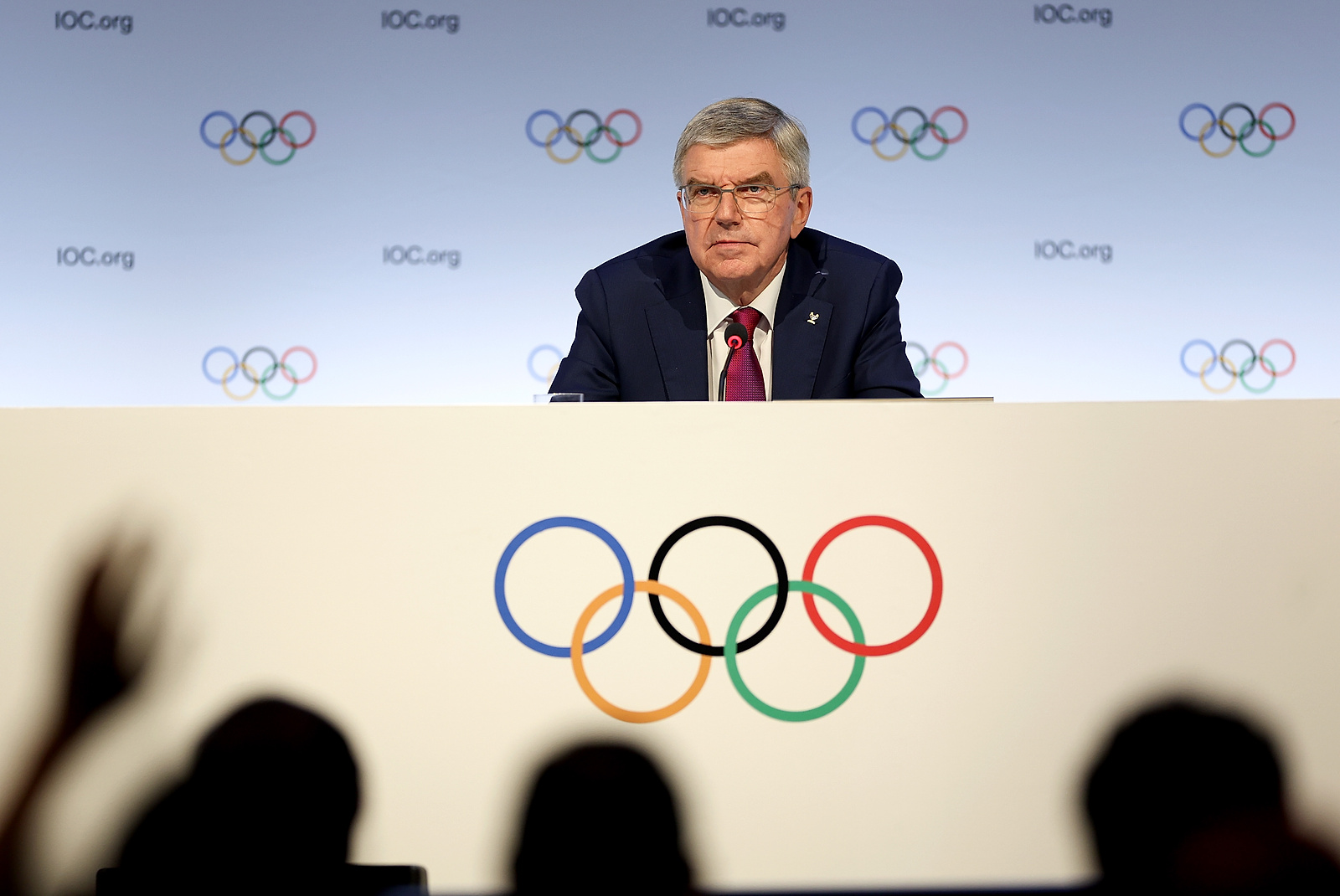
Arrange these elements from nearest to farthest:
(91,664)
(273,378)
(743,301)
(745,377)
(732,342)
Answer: (91,664)
(732,342)
(745,377)
(743,301)
(273,378)

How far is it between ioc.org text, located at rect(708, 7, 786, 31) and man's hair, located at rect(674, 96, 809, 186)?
1303 mm

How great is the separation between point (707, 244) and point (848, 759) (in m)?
0.98

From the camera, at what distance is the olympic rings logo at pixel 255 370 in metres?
2.63

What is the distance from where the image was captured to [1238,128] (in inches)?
107

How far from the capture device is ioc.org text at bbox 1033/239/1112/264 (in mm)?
2697

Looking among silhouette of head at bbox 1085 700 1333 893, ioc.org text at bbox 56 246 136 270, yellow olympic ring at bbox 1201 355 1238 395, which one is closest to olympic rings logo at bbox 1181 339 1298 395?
yellow olympic ring at bbox 1201 355 1238 395

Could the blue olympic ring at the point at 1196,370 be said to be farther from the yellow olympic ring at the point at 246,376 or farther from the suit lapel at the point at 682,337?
the yellow olympic ring at the point at 246,376

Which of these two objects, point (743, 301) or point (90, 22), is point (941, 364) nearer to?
point (743, 301)

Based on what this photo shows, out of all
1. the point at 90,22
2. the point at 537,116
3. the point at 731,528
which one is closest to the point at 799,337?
the point at 731,528

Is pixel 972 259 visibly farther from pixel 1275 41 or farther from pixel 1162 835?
pixel 1162 835

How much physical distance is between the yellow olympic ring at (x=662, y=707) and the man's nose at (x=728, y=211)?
0.87m

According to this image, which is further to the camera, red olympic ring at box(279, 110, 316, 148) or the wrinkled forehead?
red olympic ring at box(279, 110, 316, 148)

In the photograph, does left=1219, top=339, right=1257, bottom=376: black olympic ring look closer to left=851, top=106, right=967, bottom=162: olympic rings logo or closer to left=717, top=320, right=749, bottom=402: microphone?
left=851, top=106, right=967, bottom=162: olympic rings logo

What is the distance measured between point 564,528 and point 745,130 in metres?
0.95
